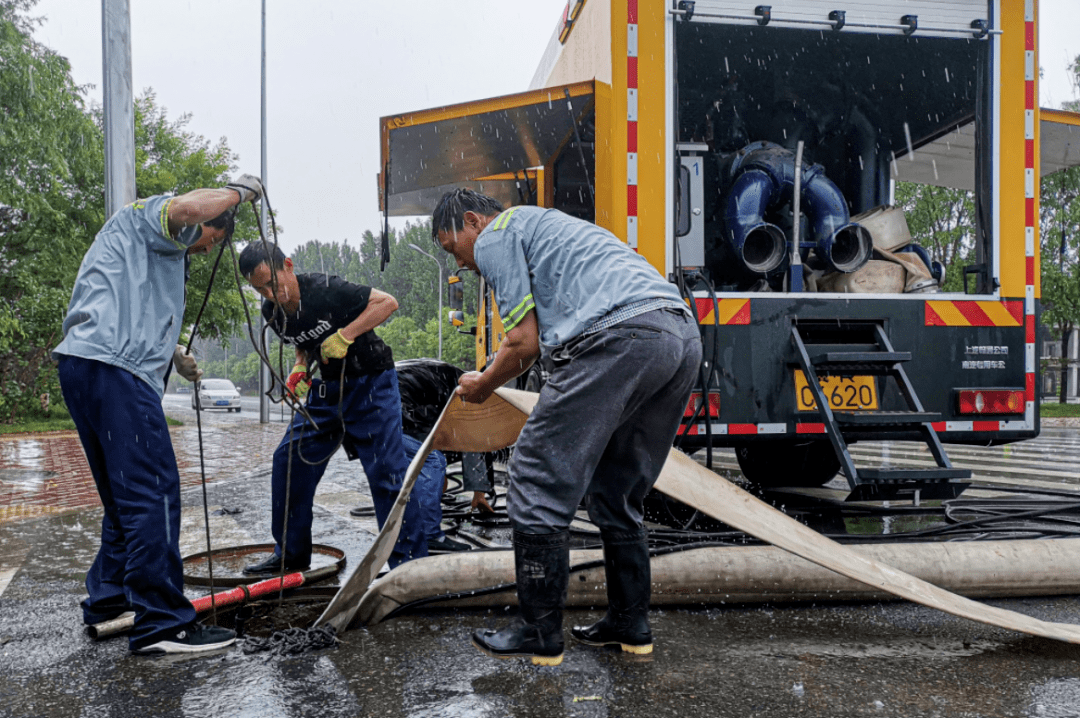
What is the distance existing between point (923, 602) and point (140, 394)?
2.59 metres

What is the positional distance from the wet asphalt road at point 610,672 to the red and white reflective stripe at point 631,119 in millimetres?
2033

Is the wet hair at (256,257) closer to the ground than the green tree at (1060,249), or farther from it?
closer to the ground

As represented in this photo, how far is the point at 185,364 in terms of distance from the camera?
3.30 meters

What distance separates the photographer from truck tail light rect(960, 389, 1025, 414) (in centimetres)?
454

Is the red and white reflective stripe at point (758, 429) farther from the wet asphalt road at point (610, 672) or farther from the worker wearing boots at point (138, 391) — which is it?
the worker wearing boots at point (138, 391)

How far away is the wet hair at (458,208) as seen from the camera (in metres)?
2.81

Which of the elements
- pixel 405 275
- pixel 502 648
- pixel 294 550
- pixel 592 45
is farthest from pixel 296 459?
pixel 405 275

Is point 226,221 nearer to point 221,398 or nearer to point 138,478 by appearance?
point 138,478

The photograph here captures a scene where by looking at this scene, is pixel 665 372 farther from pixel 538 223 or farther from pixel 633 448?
pixel 538 223

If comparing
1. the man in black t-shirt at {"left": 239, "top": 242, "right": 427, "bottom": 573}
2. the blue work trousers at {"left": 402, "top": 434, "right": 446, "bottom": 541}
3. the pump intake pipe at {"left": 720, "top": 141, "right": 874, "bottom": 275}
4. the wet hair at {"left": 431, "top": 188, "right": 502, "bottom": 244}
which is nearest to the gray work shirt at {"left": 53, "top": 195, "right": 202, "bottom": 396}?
the man in black t-shirt at {"left": 239, "top": 242, "right": 427, "bottom": 573}

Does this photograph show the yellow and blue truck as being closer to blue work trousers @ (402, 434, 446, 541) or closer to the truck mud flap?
the truck mud flap

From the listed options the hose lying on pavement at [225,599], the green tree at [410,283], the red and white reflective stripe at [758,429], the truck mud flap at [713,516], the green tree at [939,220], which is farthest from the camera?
the green tree at [410,283]

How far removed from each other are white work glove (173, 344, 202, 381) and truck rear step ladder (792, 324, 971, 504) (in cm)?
281

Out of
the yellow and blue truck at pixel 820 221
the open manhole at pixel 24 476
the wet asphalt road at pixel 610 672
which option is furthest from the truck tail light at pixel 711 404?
the open manhole at pixel 24 476
